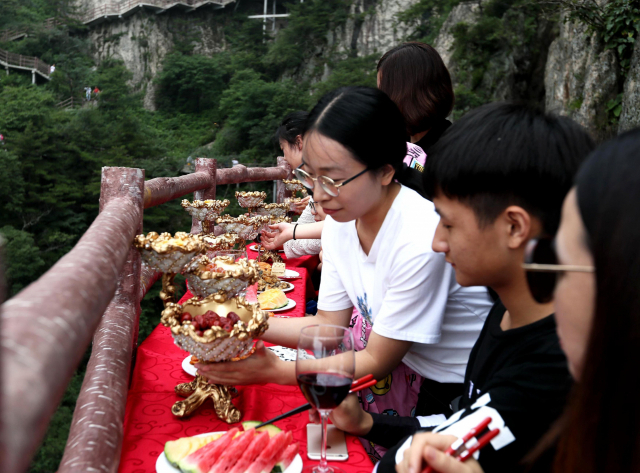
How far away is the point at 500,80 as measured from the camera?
58.5ft

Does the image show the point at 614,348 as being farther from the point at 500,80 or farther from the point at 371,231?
the point at 500,80

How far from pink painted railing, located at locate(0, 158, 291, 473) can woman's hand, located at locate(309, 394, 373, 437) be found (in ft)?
1.71

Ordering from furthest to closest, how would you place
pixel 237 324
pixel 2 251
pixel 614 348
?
pixel 237 324 < pixel 614 348 < pixel 2 251

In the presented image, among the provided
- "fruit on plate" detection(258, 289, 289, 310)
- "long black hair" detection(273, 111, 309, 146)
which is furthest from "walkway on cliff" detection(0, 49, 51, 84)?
"fruit on plate" detection(258, 289, 289, 310)

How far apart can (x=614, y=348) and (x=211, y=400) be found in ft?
3.74

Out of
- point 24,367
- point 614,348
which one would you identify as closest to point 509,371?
point 614,348

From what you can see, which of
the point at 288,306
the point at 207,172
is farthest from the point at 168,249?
the point at 207,172

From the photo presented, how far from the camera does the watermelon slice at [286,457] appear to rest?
111 centimetres

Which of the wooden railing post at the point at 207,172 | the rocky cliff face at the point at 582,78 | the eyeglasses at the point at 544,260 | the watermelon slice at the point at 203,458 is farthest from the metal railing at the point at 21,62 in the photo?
the eyeglasses at the point at 544,260

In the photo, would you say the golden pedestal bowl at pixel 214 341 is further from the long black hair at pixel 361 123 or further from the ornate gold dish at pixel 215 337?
the long black hair at pixel 361 123

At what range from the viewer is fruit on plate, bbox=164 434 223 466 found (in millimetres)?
1101

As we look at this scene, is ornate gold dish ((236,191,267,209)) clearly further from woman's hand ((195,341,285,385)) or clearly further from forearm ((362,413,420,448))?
forearm ((362,413,420,448))

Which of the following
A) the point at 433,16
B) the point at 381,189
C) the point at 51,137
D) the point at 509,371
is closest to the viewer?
the point at 509,371

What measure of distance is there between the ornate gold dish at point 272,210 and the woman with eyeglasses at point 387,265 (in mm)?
1848
